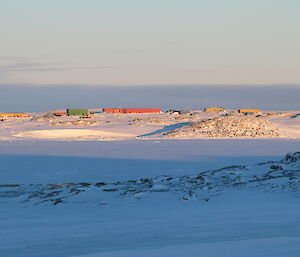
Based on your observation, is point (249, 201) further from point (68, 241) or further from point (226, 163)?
point (226, 163)

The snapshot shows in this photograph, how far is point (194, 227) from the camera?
6805 mm

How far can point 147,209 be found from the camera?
27.6 feet

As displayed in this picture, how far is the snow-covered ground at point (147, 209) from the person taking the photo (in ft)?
19.3

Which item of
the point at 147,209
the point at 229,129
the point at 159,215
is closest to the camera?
the point at 159,215

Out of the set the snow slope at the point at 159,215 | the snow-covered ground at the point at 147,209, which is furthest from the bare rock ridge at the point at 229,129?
the snow slope at the point at 159,215

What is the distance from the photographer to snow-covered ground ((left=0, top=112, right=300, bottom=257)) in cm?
588

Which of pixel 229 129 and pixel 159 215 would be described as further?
pixel 229 129

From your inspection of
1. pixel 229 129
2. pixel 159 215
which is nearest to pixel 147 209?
pixel 159 215

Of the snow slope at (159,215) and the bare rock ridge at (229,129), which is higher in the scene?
the snow slope at (159,215)

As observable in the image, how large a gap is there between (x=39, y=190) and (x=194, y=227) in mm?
4565

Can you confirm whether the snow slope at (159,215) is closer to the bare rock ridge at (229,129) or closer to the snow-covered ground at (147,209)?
the snow-covered ground at (147,209)

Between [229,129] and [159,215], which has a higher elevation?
[159,215]

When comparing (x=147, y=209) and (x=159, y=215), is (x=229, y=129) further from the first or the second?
(x=159, y=215)

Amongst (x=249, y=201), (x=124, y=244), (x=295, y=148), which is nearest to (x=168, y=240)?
(x=124, y=244)
